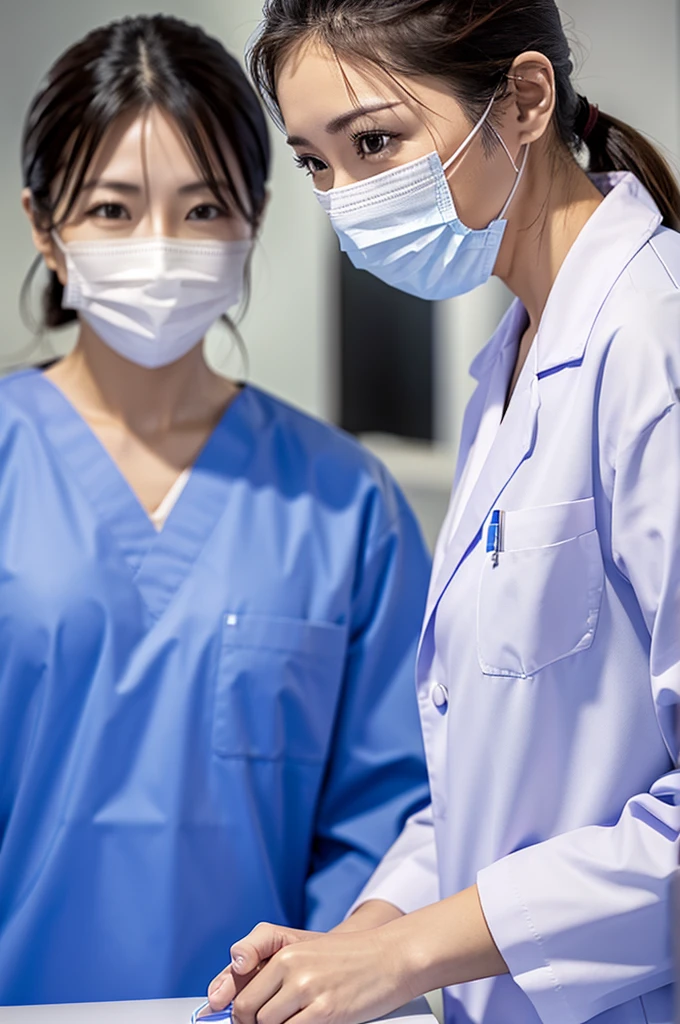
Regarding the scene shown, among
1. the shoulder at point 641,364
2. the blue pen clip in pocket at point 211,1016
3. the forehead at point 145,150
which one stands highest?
the forehead at point 145,150

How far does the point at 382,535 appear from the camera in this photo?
1313mm

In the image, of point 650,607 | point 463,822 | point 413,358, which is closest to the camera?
point 650,607

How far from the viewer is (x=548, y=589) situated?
828 millimetres

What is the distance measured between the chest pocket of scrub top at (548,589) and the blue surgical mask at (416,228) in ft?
0.79

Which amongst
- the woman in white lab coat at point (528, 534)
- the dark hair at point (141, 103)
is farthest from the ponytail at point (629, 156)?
the dark hair at point (141, 103)

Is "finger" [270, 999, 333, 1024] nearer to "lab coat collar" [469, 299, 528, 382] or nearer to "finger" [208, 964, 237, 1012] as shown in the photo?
"finger" [208, 964, 237, 1012]

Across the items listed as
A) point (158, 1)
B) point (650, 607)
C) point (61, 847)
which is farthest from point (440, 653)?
point (158, 1)

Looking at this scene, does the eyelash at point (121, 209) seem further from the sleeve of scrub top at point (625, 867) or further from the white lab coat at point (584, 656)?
the sleeve of scrub top at point (625, 867)

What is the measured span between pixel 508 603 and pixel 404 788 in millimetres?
495

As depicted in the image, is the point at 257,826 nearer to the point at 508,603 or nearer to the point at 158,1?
the point at 508,603

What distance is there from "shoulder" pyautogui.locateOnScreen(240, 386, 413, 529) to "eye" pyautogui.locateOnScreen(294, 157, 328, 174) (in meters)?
0.44

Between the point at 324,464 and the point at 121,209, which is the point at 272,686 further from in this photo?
the point at 121,209

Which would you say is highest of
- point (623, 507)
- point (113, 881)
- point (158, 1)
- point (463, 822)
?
point (158, 1)

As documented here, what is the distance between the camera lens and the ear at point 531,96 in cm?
89
